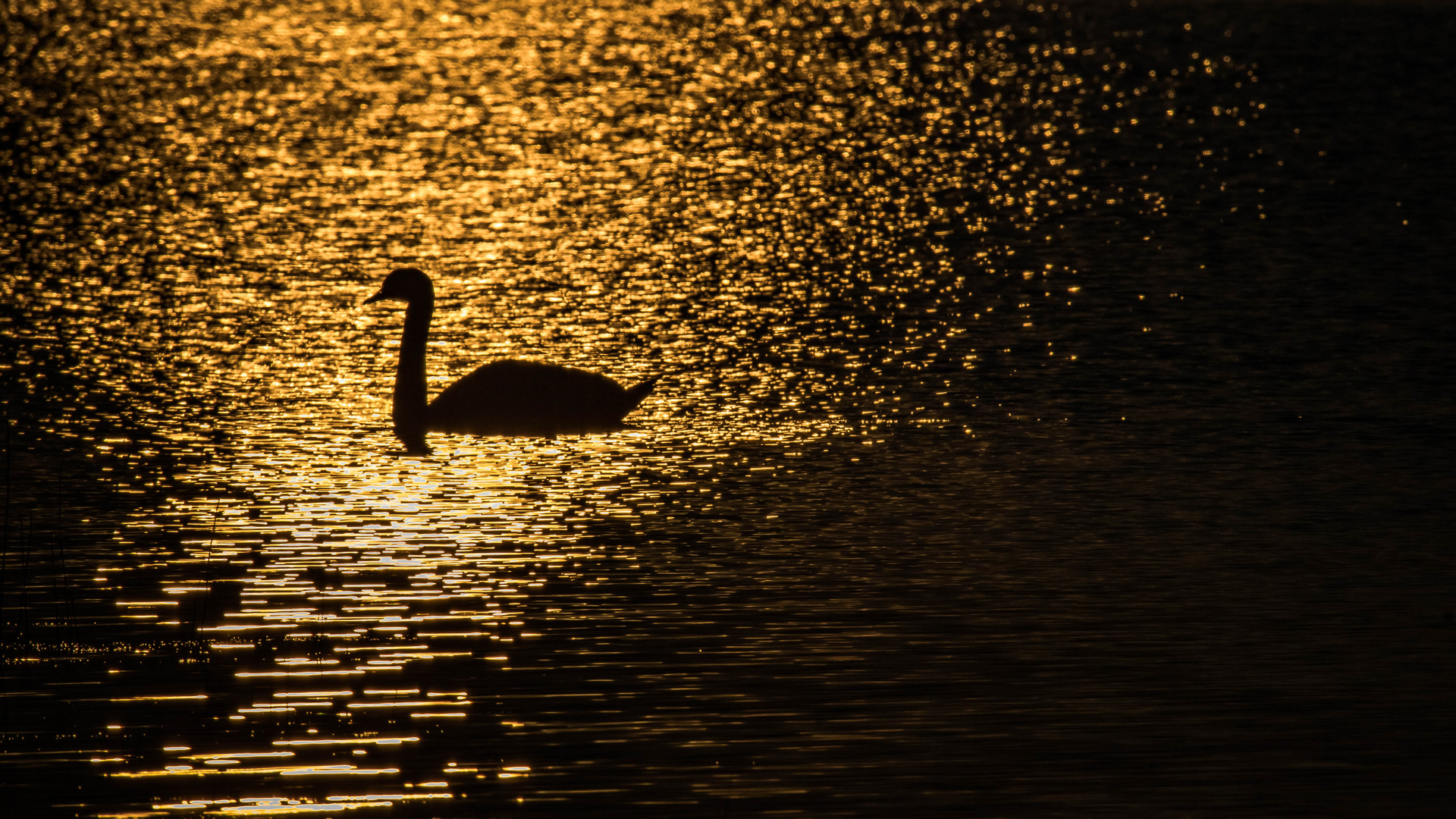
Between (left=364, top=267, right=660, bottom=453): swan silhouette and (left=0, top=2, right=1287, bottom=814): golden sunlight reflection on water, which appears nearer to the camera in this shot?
(left=0, top=2, right=1287, bottom=814): golden sunlight reflection on water

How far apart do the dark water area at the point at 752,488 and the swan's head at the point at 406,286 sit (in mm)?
782

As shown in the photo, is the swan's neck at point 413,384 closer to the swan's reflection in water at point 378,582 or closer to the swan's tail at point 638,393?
the swan's reflection in water at point 378,582

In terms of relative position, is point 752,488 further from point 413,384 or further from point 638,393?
point 413,384

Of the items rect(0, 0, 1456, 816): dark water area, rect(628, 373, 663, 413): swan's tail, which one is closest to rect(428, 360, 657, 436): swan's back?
rect(628, 373, 663, 413): swan's tail

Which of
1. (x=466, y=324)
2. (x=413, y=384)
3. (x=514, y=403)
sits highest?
(x=466, y=324)

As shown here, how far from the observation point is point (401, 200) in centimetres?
2850

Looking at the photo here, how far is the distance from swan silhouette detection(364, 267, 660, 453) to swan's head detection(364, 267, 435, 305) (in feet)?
3.24

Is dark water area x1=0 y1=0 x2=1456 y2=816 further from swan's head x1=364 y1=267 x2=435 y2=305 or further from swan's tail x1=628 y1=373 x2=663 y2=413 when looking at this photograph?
swan's head x1=364 y1=267 x2=435 y2=305

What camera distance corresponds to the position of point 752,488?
44.3 ft

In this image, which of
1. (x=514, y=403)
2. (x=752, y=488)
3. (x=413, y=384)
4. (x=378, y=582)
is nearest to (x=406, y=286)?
(x=413, y=384)

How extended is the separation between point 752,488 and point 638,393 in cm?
259

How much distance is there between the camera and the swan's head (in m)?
16.6

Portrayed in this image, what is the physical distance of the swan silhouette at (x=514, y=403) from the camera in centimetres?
1541

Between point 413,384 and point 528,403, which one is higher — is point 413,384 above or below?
above
